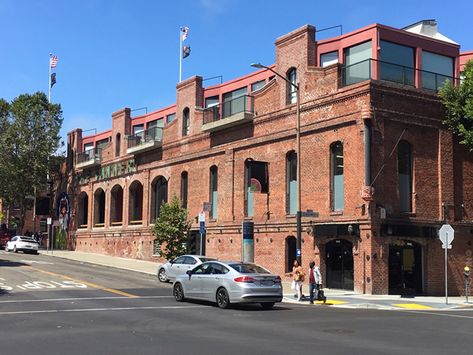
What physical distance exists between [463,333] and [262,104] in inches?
844

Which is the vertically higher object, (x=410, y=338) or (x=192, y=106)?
(x=192, y=106)

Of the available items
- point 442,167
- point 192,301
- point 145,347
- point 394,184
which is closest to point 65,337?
point 145,347

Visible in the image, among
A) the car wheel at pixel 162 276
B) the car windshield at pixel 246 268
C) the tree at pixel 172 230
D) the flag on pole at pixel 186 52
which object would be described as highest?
the flag on pole at pixel 186 52

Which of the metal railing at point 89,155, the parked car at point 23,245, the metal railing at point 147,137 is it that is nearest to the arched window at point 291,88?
the metal railing at point 147,137

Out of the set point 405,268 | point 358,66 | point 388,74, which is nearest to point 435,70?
point 388,74

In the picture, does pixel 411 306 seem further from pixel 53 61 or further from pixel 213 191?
pixel 53 61

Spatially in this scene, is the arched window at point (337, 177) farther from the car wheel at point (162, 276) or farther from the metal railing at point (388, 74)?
the car wheel at point (162, 276)

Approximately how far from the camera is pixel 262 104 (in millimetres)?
32562

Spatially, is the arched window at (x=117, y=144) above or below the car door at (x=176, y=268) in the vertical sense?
above

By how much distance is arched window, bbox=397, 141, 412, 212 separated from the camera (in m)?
26.9

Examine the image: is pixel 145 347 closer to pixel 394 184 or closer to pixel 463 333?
pixel 463 333

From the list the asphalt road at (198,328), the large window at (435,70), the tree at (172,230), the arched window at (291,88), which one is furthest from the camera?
the tree at (172,230)

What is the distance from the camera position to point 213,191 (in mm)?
36750

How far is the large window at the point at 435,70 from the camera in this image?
28.6 m
